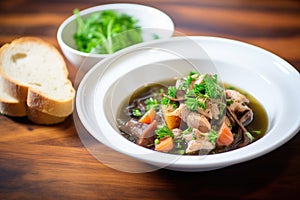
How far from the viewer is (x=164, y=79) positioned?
2123 mm

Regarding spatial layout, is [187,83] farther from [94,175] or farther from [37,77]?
[37,77]

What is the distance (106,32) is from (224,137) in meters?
1.10

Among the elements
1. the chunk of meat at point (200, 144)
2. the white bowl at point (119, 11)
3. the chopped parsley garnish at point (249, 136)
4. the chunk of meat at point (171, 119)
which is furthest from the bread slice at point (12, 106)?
the chopped parsley garnish at point (249, 136)

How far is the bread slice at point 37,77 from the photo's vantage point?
6.46ft

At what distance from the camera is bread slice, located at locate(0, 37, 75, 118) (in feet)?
6.46

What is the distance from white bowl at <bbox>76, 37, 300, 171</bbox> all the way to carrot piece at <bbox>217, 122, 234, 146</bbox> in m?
0.13

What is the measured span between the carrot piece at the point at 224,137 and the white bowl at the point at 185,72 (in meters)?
0.13

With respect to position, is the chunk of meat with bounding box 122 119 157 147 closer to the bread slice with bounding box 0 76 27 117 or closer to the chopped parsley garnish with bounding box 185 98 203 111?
the chopped parsley garnish with bounding box 185 98 203 111

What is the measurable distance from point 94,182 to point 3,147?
18.2 inches

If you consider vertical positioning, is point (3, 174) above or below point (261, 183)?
below

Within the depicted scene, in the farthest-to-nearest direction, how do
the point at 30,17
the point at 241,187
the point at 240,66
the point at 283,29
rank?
the point at 30,17
the point at 283,29
the point at 240,66
the point at 241,187

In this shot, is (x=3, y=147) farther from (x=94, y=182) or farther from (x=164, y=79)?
(x=164, y=79)

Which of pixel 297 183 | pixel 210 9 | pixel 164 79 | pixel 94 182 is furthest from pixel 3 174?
pixel 210 9

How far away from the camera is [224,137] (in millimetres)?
1664
